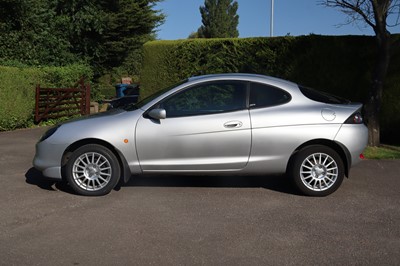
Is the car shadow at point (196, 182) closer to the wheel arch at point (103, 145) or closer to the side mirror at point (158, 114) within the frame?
the wheel arch at point (103, 145)

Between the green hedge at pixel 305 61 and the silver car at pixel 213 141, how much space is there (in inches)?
190

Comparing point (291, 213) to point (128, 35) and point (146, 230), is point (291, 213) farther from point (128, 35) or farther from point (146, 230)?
point (128, 35)

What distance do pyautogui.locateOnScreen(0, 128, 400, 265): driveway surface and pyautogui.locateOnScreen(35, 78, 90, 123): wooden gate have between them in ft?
26.8

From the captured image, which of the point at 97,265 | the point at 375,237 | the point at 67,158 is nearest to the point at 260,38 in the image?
the point at 67,158

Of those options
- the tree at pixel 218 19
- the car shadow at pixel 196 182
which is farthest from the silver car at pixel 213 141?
the tree at pixel 218 19

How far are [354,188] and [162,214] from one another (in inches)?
115

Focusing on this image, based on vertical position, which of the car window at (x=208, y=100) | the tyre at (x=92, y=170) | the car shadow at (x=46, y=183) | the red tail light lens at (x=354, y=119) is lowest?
the car shadow at (x=46, y=183)

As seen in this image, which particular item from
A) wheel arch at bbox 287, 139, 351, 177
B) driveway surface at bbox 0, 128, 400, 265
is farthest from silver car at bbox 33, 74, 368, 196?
driveway surface at bbox 0, 128, 400, 265

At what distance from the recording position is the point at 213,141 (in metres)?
5.72

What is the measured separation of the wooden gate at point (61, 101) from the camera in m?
14.7

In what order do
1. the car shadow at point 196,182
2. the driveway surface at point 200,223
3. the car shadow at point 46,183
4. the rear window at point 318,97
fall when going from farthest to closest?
1. the car shadow at point 196,182
2. the car shadow at point 46,183
3. the rear window at point 318,97
4. the driveway surface at point 200,223

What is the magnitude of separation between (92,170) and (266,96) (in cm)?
248

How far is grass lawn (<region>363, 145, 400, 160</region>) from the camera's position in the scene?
29.0ft

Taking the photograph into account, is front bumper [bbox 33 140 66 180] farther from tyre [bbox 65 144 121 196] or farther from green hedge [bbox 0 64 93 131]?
green hedge [bbox 0 64 93 131]
